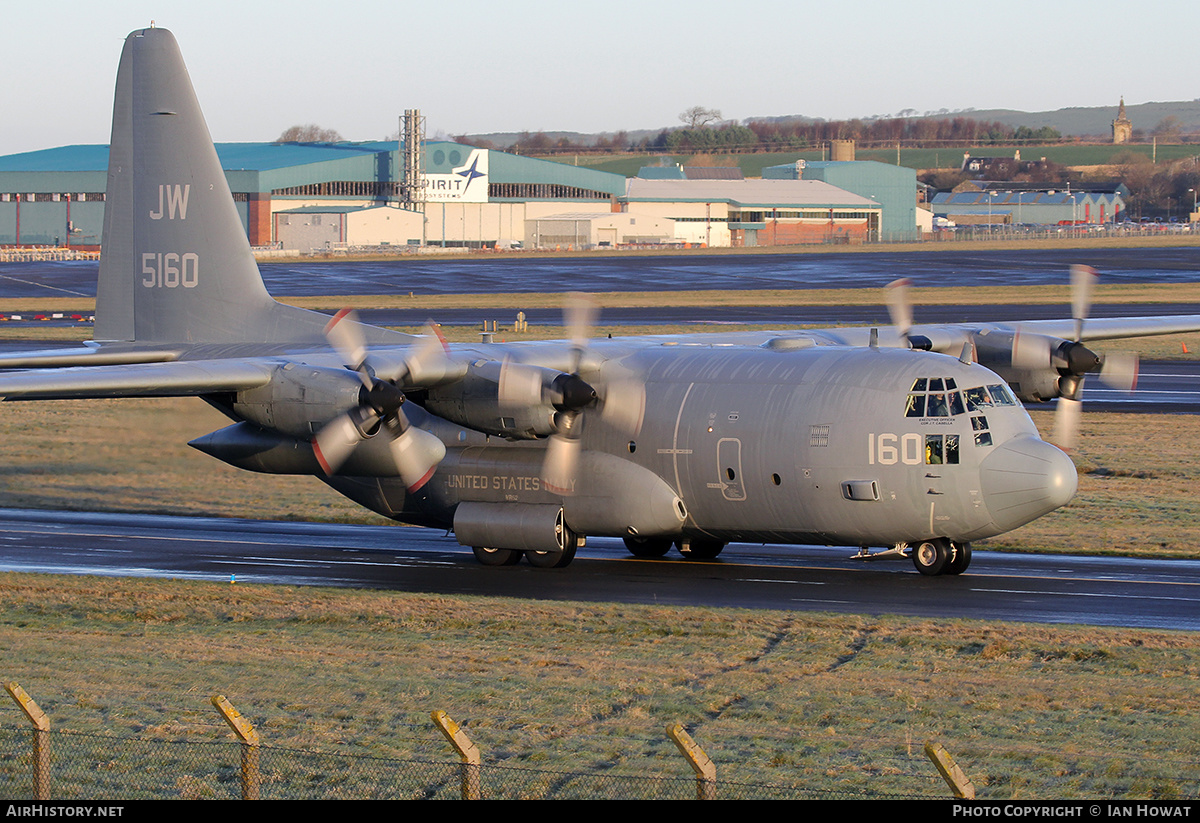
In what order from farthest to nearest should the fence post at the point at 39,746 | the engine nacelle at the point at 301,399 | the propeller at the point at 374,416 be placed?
the engine nacelle at the point at 301,399 → the propeller at the point at 374,416 → the fence post at the point at 39,746

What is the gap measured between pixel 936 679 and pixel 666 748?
4374 mm

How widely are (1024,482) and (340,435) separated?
A: 11.0 m

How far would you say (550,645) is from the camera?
19.8 metres

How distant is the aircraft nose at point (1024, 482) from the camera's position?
22.4m

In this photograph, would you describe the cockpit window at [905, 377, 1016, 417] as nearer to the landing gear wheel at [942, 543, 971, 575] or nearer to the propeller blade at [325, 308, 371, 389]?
the landing gear wheel at [942, 543, 971, 575]

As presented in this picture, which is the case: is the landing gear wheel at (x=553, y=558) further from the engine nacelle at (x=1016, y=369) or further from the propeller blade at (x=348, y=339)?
the engine nacelle at (x=1016, y=369)

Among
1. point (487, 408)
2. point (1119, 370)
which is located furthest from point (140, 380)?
point (1119, 370)

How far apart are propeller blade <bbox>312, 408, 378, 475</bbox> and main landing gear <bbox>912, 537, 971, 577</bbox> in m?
9.37

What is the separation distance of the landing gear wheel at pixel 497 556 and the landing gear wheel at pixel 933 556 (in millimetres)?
7501

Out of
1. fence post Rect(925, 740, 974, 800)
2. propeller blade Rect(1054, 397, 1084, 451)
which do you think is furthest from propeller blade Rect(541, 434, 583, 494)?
fence post Rect(925, 740, 974, 800)

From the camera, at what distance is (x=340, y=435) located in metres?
23.7

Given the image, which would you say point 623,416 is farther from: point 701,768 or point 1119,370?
point 701,768

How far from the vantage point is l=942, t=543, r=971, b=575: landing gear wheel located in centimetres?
2397

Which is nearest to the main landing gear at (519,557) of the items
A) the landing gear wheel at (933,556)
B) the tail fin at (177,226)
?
the landing gear wheel at (933,556)
